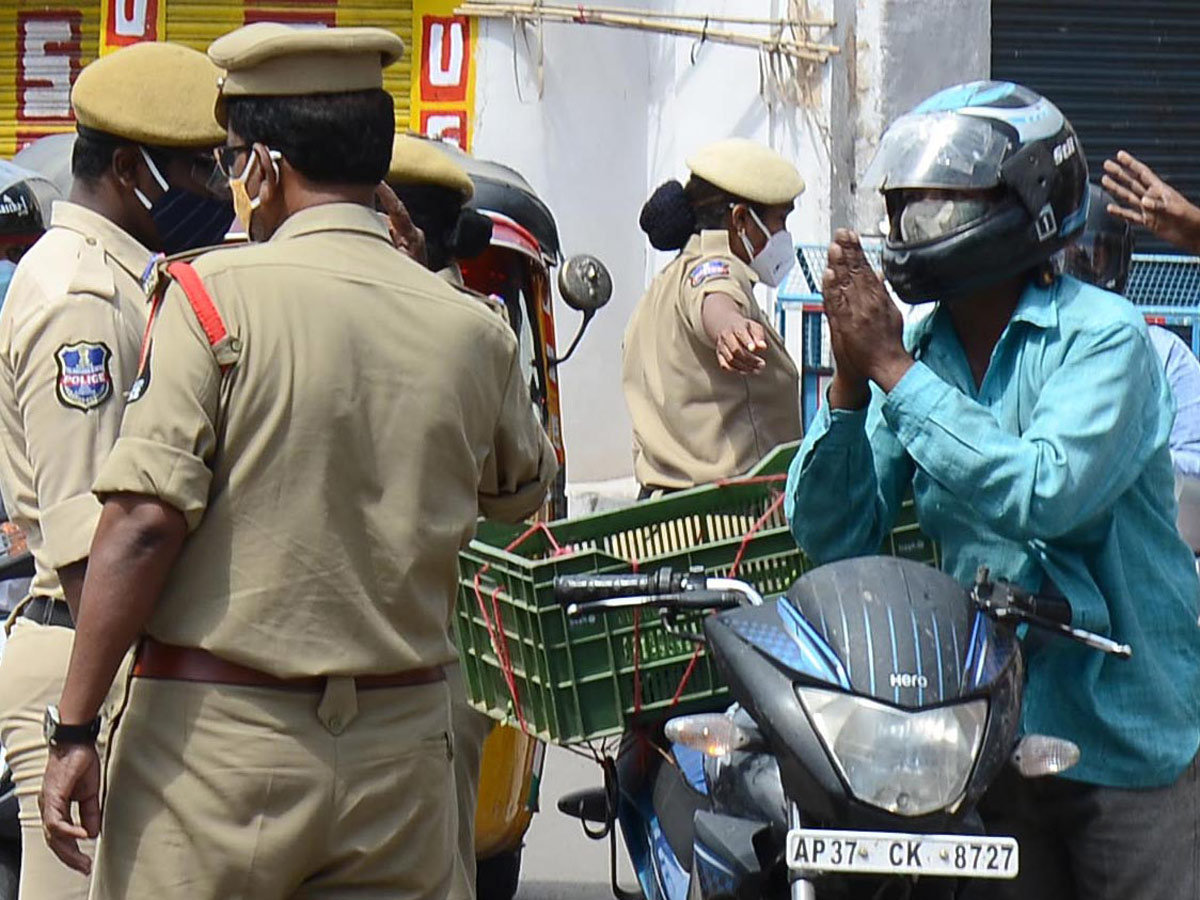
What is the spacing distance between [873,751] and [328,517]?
0.84 metres

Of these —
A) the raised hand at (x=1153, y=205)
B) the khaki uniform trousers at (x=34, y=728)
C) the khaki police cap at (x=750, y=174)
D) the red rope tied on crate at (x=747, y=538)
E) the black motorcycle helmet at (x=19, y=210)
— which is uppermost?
the raised hand at (x=1153, y=205)

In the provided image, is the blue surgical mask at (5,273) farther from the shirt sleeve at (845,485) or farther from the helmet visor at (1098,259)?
the shirt sleeve at (845,485)

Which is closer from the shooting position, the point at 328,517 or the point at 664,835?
the point at 328,517

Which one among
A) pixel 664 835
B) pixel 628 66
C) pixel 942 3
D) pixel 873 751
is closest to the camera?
pixel 873 751

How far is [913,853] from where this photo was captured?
277 centimetres

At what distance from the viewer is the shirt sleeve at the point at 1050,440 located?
2928mm

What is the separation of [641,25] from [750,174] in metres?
5.02

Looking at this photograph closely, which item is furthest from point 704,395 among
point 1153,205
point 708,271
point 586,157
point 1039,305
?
point 586,157

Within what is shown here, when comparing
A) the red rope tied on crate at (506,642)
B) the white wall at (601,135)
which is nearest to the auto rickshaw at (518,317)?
the red rope tied on crate at (506,642)

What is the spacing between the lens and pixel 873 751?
2791 mm

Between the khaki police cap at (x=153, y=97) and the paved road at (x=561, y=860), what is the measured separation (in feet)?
10.3

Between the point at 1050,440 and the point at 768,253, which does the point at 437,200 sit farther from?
the point at 1050,440

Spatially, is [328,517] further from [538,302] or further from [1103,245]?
[538,302]

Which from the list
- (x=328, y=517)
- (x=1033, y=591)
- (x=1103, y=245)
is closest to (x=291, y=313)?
(x=328, y=517)
